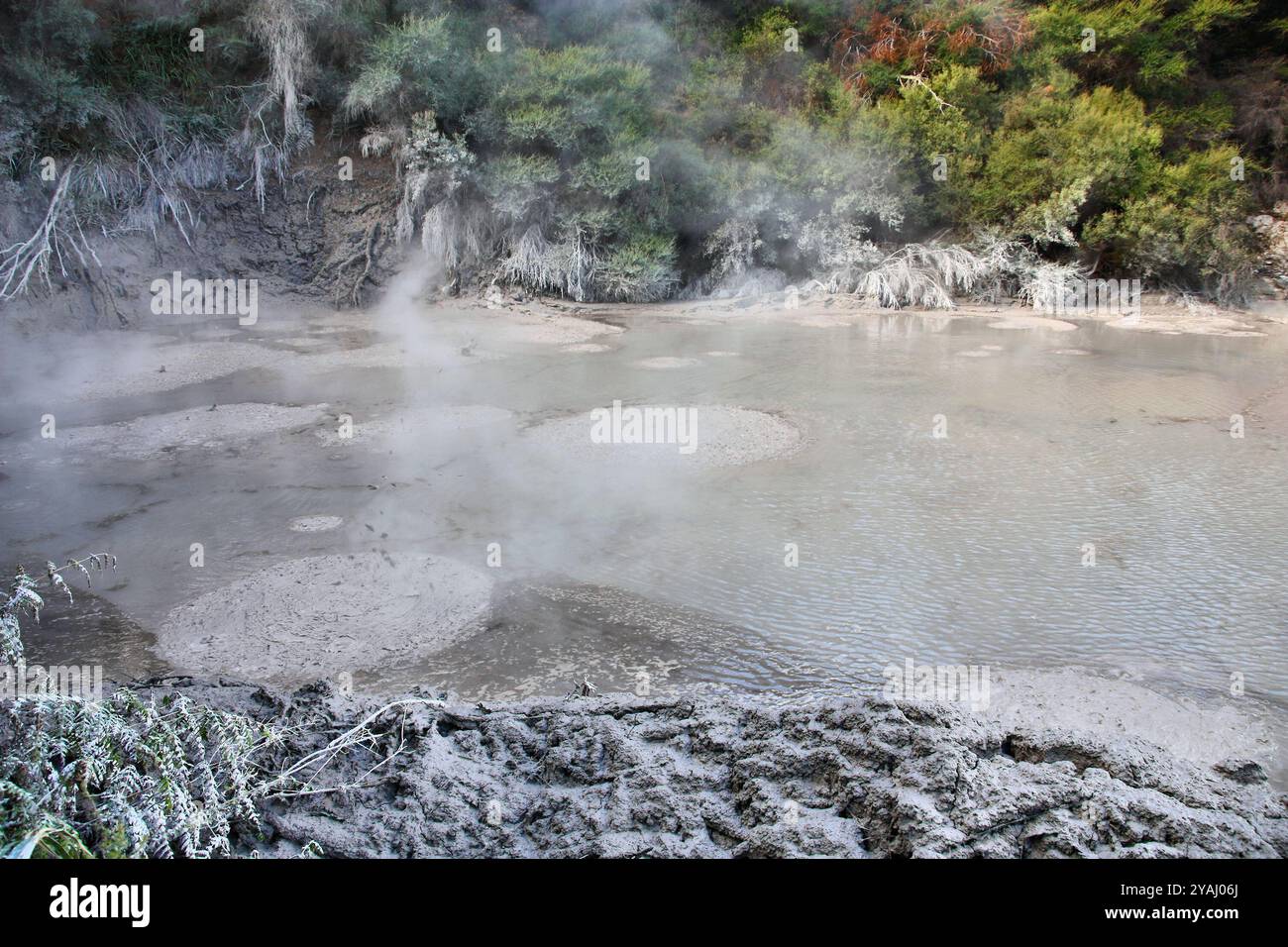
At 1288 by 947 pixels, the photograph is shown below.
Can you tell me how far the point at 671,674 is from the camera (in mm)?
3408

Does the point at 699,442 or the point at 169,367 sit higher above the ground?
the point at 169,367

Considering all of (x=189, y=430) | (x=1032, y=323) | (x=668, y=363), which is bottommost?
(x=189, y=430)

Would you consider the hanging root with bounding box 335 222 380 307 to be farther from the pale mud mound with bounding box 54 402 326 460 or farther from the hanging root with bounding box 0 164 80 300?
the pale mud mound with bounding box 54 402 326 460

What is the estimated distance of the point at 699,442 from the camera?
6148 mm

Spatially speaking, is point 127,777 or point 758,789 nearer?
point 127,777

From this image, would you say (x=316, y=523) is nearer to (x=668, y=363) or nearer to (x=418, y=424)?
(x=418, y=424)

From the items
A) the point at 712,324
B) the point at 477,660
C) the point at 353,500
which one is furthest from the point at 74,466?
the point at 712,324

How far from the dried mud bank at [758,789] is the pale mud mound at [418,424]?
3.47 meters

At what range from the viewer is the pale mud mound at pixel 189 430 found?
5.86 meters

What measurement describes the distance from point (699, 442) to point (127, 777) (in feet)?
14.5

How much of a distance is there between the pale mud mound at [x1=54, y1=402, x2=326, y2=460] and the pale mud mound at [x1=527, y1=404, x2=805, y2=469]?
178 cm

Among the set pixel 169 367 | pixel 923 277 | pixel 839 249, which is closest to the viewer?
pixel 169 367

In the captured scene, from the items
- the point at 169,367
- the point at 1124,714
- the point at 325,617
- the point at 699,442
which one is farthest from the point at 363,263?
the point at 1124,714

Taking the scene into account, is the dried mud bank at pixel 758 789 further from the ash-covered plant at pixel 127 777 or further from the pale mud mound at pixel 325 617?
the pale mud mound at pixel 325 617
